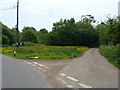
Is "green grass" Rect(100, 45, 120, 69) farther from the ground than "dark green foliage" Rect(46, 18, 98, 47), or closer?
closer

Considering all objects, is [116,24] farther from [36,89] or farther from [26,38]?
[26,38]

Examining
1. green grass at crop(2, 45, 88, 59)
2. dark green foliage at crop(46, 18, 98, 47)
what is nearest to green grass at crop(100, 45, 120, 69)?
green grass at crop(2, 45, 88, 59)

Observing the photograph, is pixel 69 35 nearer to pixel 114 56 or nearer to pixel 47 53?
pixel 47 53

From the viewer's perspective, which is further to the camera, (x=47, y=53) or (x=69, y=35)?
(x=69, y=35)

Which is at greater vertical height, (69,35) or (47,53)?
(69,35)

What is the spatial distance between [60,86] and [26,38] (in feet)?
224

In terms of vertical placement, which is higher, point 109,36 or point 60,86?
point 109,36

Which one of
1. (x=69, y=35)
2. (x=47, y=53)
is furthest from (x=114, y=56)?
(x=69, y=35)

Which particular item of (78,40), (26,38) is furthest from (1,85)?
(26,38)

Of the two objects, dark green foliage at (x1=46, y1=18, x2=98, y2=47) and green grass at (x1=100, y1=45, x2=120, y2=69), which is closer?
green grass at (x1=100, y1=45, x2=120, y2=69)

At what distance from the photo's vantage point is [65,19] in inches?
2272

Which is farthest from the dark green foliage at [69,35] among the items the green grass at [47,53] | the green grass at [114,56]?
the green grass at [114,56]

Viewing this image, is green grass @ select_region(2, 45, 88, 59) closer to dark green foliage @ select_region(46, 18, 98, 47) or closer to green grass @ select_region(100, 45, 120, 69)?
green grass @ select_region(100, 45, 120, 69)

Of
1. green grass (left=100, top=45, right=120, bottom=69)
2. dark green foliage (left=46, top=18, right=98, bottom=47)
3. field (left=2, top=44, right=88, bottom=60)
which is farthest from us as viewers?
dark green foliage (left=46, top=18, right=98, bottom=47)
